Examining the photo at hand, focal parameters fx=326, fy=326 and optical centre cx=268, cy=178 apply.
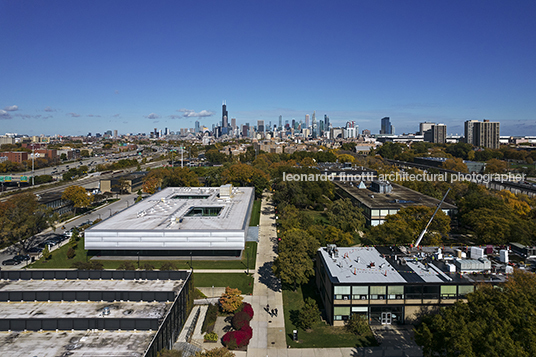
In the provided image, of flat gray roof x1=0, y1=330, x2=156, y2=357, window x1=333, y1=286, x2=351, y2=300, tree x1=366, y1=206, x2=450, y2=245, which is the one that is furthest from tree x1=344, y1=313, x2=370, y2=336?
tree x1=366, y1=206, x2=450, y2=245

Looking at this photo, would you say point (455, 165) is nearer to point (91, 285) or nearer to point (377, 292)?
point (377, 292)

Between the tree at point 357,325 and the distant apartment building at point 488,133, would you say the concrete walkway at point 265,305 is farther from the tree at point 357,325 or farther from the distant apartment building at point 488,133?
the distant apartment building at point 488,133

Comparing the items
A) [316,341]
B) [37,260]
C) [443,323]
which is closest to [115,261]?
[37,260]

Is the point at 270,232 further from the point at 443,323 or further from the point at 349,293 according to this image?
the point at 443,323

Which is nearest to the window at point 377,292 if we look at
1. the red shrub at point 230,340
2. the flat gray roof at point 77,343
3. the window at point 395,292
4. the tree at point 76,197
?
the window at point 395,292

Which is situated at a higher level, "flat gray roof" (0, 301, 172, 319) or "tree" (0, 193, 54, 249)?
"tree" (0, 193, 54, 249)

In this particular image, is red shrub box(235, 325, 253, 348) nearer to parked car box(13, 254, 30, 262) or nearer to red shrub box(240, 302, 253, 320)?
red shrub box(240, 302, 253, 320)
